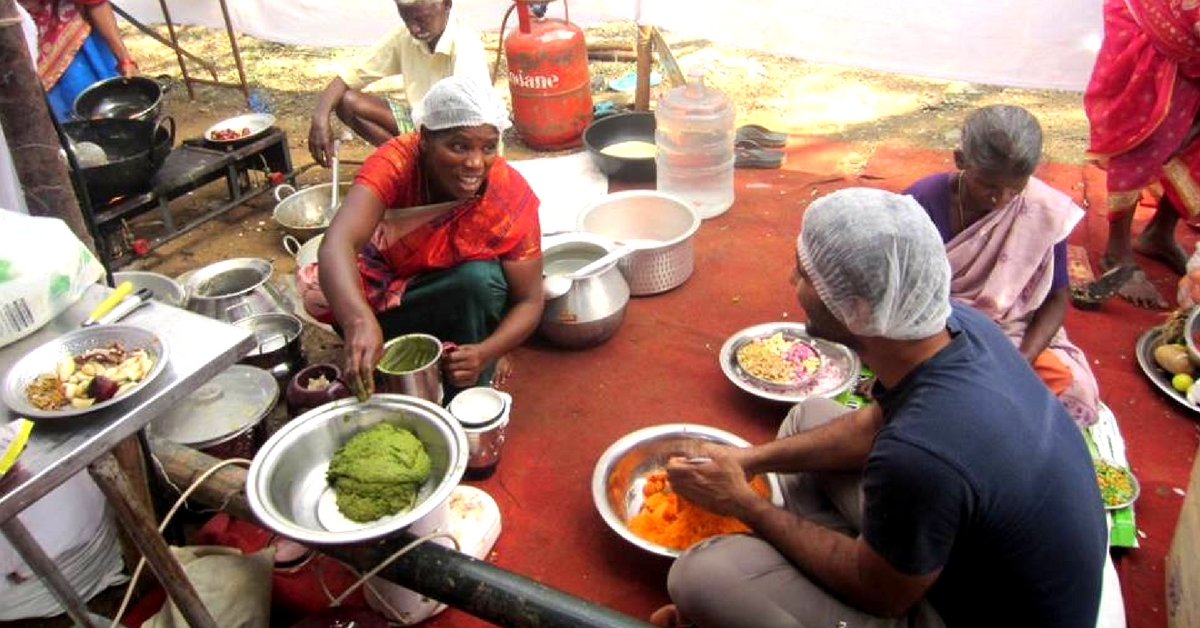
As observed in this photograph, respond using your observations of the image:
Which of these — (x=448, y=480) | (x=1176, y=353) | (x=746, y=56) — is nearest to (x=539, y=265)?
(x=448, y=480)

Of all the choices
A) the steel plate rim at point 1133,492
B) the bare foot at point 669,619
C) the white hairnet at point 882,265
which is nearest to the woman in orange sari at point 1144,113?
the steel plate rim at point 1133,492

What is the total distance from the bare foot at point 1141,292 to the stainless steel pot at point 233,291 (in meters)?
3.93

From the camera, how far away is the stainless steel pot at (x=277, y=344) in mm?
3182

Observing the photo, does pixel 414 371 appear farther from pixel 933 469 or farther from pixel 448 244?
pixel 933 469

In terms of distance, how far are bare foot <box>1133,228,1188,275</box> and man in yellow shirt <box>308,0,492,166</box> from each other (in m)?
3.48

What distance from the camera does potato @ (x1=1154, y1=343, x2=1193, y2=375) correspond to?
3.18 meters

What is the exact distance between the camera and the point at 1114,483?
8.75 ft

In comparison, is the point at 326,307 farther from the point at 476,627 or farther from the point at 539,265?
the point at 476,627

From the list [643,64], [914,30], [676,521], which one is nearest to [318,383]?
[676,521]

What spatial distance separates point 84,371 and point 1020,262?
109 inches

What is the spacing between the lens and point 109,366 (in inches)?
71.7

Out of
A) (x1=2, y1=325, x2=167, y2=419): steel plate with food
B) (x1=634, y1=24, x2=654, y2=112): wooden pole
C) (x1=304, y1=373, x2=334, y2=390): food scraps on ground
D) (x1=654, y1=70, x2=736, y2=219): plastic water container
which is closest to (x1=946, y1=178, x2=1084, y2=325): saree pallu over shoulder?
(x1=654, y1=70, x2=736, y2=219): plastic water container

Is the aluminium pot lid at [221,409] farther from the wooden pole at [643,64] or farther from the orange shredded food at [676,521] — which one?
the wooden pole at [643,64]

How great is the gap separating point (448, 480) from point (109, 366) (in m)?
0.81
